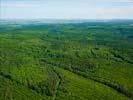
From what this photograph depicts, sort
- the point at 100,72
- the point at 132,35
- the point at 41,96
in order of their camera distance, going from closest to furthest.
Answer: the point at 41,96, the point at 100,72, the point at 132,35

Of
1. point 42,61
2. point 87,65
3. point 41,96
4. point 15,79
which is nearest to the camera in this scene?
point 41,96

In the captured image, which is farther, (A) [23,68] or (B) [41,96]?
(A) [23,68]

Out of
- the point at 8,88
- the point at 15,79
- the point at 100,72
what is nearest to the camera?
the point at 8,88

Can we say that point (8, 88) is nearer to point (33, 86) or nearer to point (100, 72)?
point (33, 86)

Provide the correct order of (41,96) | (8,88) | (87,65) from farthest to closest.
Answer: (87,65)
(8,88)
(41,96)

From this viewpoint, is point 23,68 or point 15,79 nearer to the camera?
point 15,79

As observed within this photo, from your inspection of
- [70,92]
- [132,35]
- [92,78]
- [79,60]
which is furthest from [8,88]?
[132,35]

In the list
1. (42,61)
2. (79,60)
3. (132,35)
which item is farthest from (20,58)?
(132,35)

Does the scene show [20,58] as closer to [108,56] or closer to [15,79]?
[15,79]
